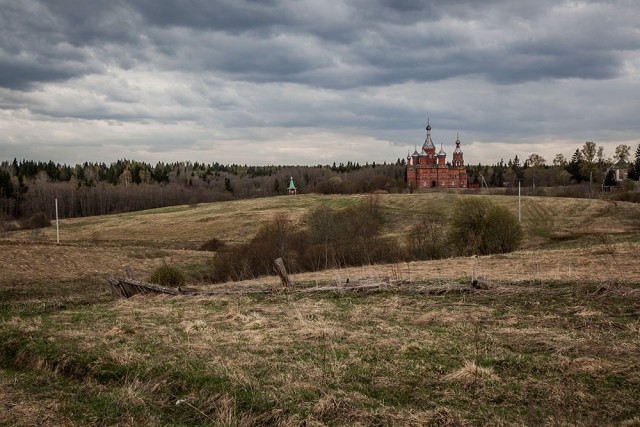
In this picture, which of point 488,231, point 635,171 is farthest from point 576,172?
point 488,231

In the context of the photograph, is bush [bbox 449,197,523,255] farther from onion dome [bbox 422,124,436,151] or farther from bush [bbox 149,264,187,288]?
onion dome [bbox 422,124,436,151]

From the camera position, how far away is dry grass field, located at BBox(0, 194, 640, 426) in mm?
6922

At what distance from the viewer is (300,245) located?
4703cm

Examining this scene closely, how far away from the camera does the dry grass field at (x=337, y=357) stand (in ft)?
22.7

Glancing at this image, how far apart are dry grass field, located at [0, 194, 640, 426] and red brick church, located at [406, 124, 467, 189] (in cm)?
11725

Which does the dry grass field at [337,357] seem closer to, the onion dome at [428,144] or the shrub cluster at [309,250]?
the shrub cluster at [309,250]

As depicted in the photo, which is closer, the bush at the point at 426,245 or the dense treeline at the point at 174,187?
the bush at the point at 426,245

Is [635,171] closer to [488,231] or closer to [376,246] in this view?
[488,231]

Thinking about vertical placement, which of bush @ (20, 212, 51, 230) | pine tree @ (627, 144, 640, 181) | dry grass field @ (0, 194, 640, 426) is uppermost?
pine tree @ (627, 144, 640, 181)

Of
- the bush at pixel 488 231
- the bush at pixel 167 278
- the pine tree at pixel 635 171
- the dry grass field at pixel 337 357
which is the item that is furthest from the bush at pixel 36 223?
the pine tree at pixel 635 171

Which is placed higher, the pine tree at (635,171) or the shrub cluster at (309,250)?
the pine tree at (635,171)

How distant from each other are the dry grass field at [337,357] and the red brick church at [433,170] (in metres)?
117

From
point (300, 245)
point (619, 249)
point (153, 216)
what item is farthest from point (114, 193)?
point (619, 249)

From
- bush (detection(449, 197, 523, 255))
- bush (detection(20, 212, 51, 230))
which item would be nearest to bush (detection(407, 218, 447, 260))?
bush (detection(449, 197, 523, 255))
